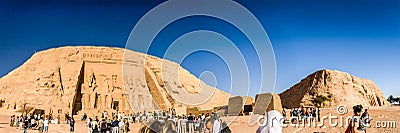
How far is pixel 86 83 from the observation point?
4641 cm

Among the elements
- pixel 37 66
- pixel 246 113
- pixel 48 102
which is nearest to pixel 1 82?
pixel 37 66

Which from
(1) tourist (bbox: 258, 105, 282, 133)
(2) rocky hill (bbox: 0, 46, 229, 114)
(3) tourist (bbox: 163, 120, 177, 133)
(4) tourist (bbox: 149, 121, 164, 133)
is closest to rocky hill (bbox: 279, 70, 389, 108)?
(2) rocky hill (bbox: 0, 46, 229, 114)

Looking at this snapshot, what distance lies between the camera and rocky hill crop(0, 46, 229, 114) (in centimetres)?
4531

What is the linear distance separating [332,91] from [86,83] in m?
39.6

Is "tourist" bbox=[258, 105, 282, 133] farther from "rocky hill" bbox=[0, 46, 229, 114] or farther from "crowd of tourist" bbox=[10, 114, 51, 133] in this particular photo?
"rocky hill" bbox=[0, 46, 229, 114]

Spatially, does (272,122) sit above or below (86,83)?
below

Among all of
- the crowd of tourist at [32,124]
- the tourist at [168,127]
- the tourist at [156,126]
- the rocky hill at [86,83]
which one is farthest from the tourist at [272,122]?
the rocky hill at [86,83]

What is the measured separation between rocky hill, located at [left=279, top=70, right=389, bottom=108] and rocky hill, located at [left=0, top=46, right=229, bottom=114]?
762 inches

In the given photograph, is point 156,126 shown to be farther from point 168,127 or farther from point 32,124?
point 32,124

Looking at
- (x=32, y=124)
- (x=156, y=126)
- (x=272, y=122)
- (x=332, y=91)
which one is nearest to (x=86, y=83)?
(x=32, y=124)

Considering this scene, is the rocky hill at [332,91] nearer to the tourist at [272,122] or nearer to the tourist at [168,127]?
the tourist at [168,127]

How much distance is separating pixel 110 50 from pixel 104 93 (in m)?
10.8

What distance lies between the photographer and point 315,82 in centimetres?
7119

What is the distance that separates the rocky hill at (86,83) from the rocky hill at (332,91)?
1935 centimetres
